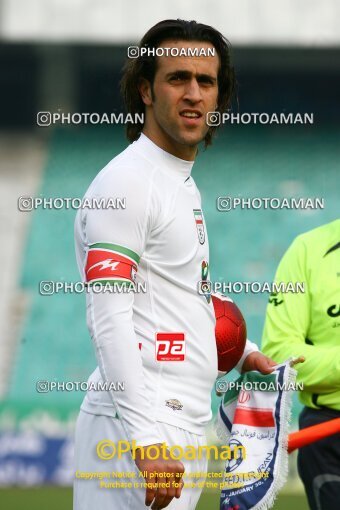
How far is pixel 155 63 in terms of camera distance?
10.3 feet

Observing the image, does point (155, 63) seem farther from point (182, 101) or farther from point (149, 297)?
point (149, 297)

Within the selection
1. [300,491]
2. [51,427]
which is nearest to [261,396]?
[300,491]

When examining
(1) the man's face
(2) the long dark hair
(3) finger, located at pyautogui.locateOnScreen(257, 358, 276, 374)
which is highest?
(2) the long dark hair

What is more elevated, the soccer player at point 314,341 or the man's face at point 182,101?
the man's face at point 182,101

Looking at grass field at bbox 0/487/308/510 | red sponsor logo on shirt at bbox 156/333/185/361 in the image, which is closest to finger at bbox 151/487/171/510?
red sponsor logo on shirt at bbox 156/333/185/361

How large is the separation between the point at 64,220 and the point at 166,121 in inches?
424

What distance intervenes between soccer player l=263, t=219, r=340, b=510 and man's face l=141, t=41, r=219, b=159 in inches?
42.9

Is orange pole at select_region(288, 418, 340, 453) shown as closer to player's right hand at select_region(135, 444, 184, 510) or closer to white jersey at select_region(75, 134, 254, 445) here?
white jersey at select_region(75, 134, 254, 445)

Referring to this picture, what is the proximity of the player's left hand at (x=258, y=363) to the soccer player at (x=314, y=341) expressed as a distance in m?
0.49

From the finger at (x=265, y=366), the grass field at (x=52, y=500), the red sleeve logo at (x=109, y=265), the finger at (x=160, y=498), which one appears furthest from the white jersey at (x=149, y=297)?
the grass field at (x=52, y=500)

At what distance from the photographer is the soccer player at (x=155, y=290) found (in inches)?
108

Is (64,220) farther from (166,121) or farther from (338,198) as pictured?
(166,121)

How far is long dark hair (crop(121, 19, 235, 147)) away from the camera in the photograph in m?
3.17

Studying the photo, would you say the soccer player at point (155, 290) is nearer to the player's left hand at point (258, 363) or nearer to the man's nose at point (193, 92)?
the man's nose at point (193, 92)
